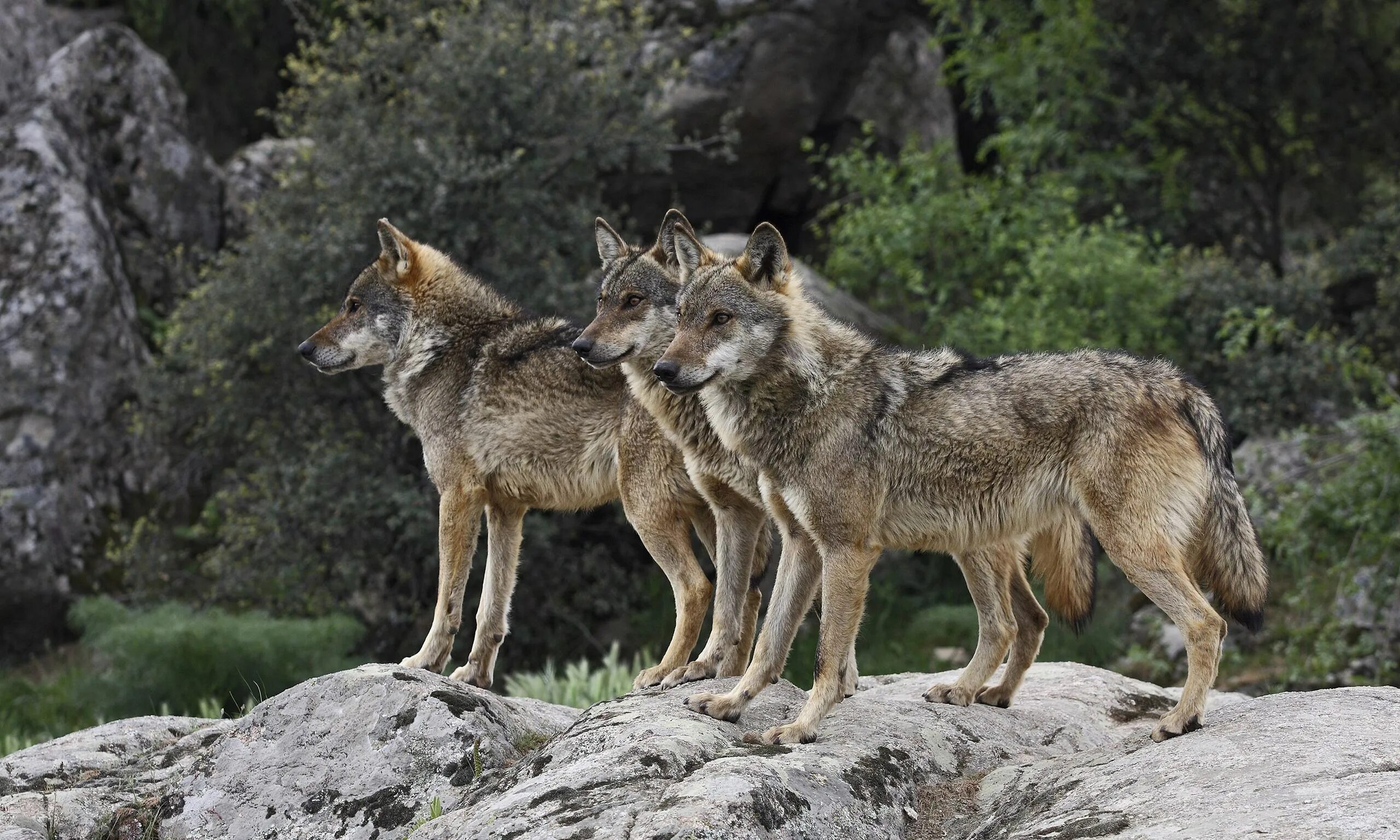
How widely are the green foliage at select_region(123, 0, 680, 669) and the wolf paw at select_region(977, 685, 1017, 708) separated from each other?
723 cm

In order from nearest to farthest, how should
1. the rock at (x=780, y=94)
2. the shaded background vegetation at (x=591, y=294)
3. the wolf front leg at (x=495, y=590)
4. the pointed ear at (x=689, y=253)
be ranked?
the pointed ear at (x=689, y=253), the wolf front leg at (x=495, y=590), the shaded background vegetation at (x=591, y=294), the rock at (x=780, y=94)

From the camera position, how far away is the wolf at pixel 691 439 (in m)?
6.49

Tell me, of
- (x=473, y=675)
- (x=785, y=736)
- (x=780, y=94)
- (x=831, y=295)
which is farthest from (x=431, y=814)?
(x=780, y=94)

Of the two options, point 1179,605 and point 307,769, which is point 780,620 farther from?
point 307,769

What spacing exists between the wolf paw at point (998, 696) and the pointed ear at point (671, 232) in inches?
106

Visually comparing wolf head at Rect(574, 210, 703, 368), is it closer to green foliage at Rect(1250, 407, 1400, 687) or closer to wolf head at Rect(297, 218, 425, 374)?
wolf head at Rect(297, 218, 425, 374)

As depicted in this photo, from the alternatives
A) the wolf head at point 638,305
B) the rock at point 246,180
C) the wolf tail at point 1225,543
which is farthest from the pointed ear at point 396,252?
the rock at point 246,180

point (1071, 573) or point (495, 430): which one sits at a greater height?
point (495, 430)

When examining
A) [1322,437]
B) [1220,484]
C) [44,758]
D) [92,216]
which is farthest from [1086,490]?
[92,216]

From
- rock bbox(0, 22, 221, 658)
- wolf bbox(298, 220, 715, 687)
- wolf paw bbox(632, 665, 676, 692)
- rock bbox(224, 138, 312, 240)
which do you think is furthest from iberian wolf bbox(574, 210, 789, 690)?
rock bbox(224, 138, 312, 240)

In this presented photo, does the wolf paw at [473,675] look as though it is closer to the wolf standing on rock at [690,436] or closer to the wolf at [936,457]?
the wolf standing on rock at [690,436]

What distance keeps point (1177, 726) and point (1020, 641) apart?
1480 millimetres

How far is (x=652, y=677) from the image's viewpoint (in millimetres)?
6750

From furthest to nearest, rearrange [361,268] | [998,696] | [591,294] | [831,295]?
1. [831,295]
2. [591,294]
3. [361,268]
4. [998,696]
